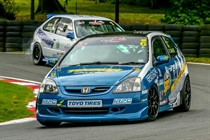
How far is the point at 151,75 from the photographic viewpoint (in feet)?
36.1

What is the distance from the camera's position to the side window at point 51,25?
72.0ft

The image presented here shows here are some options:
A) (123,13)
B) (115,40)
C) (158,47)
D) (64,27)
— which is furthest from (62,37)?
(123,13)

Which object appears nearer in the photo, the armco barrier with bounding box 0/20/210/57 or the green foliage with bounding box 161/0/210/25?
the armco barrier with bounding box 0/20/210/57

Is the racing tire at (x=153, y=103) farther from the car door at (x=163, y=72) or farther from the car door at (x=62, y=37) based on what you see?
the car door at (x=62, y=37)

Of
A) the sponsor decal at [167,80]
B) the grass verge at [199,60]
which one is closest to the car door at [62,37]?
the grass verge at [199,60]

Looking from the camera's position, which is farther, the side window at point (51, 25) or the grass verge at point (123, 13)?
the grass verge at point (123, 13)

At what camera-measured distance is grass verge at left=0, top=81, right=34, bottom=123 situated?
1262cm

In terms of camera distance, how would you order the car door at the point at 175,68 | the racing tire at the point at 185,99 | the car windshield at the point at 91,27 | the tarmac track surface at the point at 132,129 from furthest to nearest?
the car windshield at the point at 91,27
the racing tire at the point at 185,99
the car door at the point at 175,68
the tarmac track surface at the point at 132,129

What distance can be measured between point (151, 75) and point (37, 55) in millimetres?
11754

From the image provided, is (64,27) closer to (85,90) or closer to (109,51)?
(109,51)

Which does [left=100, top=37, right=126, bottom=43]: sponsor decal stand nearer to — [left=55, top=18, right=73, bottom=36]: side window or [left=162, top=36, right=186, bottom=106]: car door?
[left=162, top=36, right=186, bottom=106]: car door

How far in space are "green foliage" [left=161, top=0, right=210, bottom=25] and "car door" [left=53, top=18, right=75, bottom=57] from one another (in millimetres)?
8106

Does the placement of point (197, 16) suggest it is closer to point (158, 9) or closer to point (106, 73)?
point (106, 73)

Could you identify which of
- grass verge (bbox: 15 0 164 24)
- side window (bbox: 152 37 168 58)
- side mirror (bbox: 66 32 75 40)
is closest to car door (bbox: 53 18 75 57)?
side mirror (bbox: 66 32 75 40)
